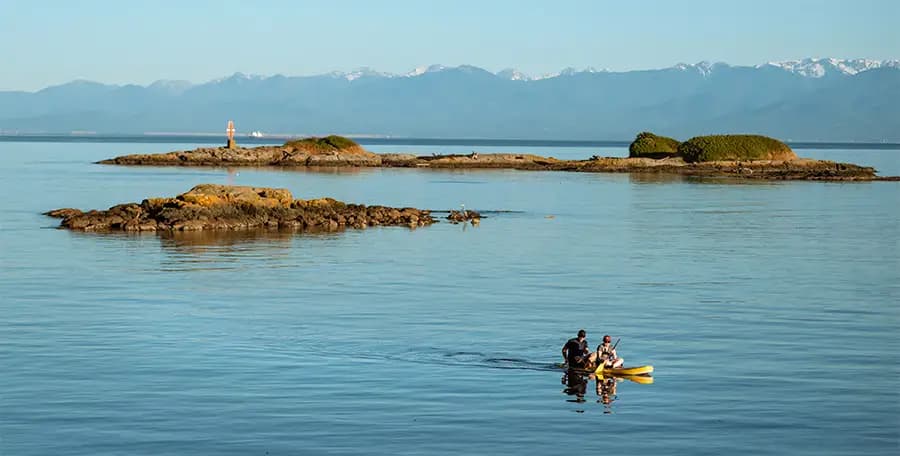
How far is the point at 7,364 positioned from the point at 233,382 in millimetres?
5951

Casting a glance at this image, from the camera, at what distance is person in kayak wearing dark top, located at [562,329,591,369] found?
3153cm

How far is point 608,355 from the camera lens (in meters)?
31.5

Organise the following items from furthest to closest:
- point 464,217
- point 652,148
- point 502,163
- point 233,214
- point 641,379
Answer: point 502,163
point 652,148
point 464,217
point 233,214
point 641,379

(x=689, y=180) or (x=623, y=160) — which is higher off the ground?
(x=623, y=160)

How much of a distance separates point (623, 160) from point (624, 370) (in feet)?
414

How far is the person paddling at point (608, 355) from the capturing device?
31219 mm

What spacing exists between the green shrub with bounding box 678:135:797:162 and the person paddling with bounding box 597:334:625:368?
414 ft

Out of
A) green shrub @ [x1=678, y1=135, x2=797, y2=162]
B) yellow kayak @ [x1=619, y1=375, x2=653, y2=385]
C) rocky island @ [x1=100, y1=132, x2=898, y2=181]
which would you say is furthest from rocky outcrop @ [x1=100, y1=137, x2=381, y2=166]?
yellow kayak @ [x1=619, y1=375, x2=653, y2=385]

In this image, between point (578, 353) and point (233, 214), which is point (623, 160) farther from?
point (578, 353)

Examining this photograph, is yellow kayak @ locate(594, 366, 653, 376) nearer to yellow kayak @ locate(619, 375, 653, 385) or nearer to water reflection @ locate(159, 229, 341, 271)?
yellow kayak @ locate(619, 375, 653, 385)

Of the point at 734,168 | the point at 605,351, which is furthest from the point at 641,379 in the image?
the point at 734,168

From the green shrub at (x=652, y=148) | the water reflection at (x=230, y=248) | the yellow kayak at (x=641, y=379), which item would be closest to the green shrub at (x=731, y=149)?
the green shrub at (x=652, y=148)

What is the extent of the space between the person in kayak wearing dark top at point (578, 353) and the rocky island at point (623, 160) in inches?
4481

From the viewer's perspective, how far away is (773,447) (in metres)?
24.5
